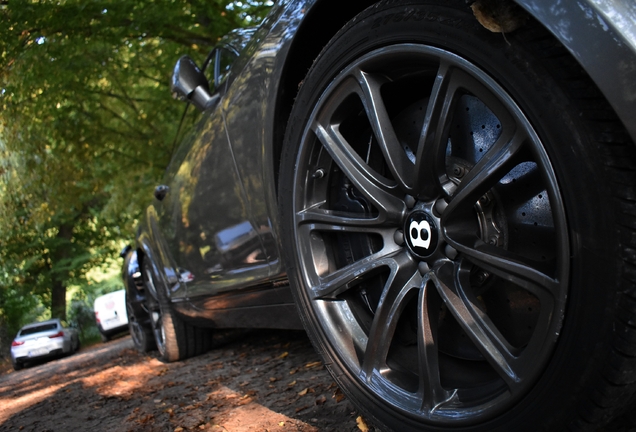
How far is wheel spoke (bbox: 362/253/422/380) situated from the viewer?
6.48 feet

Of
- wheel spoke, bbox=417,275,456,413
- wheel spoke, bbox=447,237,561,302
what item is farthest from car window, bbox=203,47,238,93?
wheel spoke, bbox=447,237,561,302

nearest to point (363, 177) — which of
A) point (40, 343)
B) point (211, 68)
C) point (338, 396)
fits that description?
point (338, 396)

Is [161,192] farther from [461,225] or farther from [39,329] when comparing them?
[39,329]

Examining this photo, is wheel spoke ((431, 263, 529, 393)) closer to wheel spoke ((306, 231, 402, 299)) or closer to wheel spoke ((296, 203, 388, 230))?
wheel spoke ((306, 231, 402, 299))

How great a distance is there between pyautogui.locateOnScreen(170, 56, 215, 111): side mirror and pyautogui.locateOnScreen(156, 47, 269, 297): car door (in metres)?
0.07

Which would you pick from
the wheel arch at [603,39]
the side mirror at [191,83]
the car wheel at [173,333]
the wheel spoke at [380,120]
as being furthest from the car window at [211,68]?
the wheel arch at [603,39]

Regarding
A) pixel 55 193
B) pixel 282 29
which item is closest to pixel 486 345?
pixel 282 29

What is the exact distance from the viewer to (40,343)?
22.2 m

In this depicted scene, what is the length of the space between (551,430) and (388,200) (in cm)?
83

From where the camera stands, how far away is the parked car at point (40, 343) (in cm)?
2208

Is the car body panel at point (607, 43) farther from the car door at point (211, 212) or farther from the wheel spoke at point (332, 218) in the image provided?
the car door at point (211, 212)

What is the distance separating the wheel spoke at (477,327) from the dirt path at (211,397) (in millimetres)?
801

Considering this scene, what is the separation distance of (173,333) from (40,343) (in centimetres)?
1939

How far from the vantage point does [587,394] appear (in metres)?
1.44
